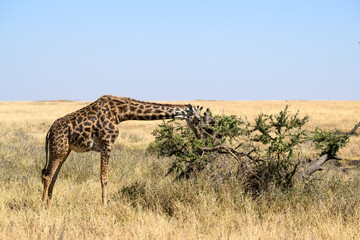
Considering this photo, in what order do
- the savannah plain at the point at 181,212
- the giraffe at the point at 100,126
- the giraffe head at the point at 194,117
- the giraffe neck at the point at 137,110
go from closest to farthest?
the savannah plain at the point at 181,212, the giraffe head at the point at 194,117, the giraffe at the point at 100,126, the giraffe neck at the point at 137,110

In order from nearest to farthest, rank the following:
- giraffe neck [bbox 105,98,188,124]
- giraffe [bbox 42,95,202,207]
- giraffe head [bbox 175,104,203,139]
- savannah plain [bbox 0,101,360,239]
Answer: savannah plain [bbox 0,101,360,239], giraffe head [bbox 175,104,203,139], giraffe [bbox 42,95,202,207], giraffe neck [bbox 105,98,188,124]

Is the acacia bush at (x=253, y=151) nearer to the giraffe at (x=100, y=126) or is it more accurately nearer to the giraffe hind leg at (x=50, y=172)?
the giraffe at (x=100, y=126)

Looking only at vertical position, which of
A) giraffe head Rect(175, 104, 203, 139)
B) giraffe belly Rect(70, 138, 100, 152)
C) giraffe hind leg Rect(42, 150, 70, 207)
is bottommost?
giraffe hind leg Rect(42, 150, 70, 207)

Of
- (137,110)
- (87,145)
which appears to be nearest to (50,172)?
(87,145)

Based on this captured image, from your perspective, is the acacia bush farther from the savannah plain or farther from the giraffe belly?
the giraffe belly

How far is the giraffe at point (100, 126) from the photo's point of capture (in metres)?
7.24

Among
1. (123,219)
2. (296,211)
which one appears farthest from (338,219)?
(123,219)

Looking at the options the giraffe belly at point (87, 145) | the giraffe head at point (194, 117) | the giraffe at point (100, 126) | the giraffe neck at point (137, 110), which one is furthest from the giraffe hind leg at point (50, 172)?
the giraffe head at point (194, 117)

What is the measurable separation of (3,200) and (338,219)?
5.76 m

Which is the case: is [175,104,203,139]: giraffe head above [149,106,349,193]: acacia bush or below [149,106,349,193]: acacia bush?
above

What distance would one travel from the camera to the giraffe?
7.24 metres

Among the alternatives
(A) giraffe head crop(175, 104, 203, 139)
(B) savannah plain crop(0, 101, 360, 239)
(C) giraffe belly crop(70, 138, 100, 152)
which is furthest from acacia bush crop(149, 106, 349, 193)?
(C) giraffe belly crop(70, 138, 100, 152)

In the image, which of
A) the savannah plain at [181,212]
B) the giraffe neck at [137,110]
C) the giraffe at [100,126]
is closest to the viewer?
the savannah plain at [181,212]

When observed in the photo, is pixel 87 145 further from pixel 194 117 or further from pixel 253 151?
pixel 253 151
